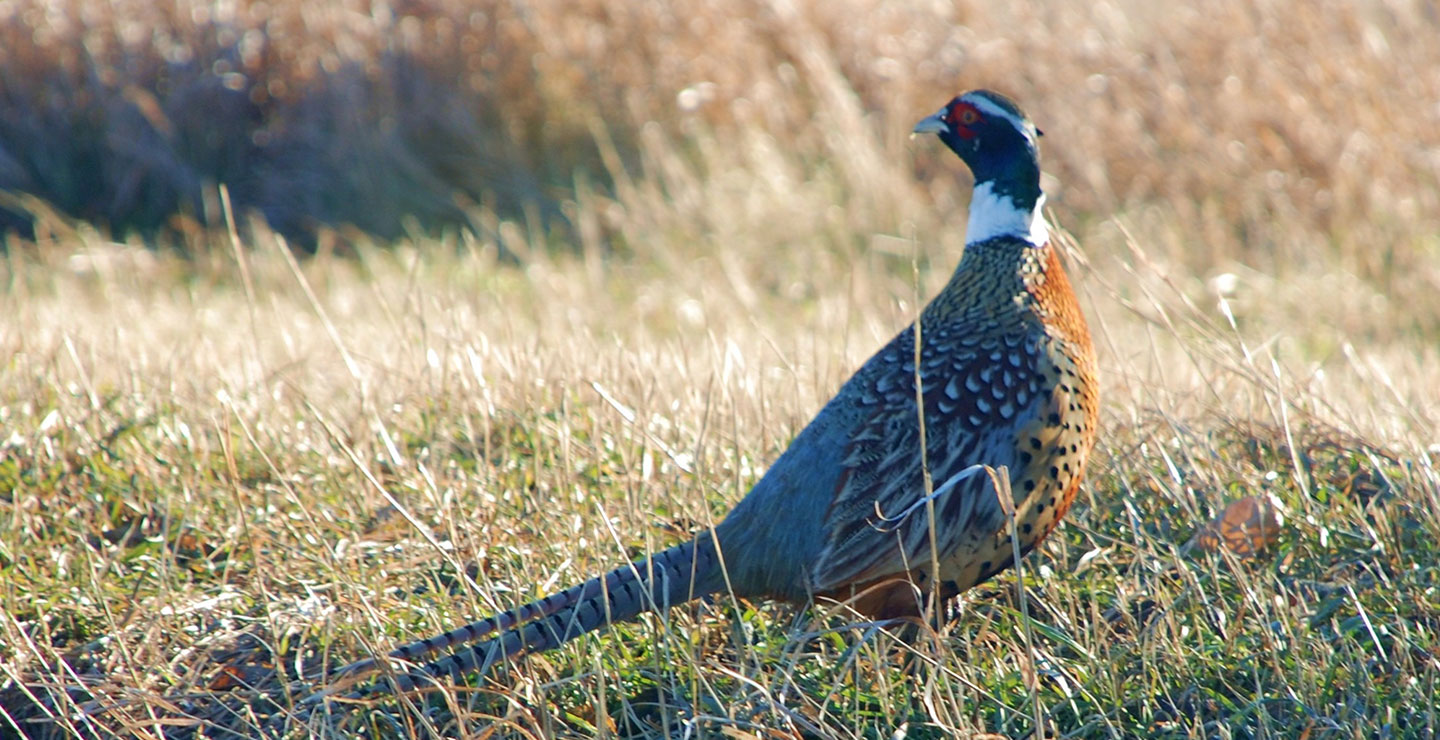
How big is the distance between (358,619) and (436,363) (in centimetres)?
133

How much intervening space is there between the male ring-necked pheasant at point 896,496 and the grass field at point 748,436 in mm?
97

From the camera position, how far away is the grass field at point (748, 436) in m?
2.49

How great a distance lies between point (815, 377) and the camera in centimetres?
366

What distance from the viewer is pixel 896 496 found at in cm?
261

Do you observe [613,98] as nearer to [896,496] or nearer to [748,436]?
[748,436]

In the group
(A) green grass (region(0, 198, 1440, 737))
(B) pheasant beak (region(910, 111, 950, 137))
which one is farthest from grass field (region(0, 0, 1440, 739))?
(B) pheasant beak (region(910, 111, 950, 137))

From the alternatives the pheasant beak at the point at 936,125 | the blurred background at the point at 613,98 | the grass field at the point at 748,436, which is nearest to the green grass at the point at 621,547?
the grass field at the point at 748,436

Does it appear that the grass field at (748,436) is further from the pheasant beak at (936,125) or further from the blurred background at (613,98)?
the pheasant beak at (936,125)

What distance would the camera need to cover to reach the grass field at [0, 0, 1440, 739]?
249cm

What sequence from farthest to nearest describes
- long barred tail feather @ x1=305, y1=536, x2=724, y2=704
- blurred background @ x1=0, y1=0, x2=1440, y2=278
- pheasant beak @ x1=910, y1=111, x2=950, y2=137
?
blurred background @ x1=0, y1=0, x2=1440, y2=278, pheasant beak @ x1=910, y1=111, x2=950, y2=137, long barred tail feather @ x1=305, y1=536, x2=724, y2=704

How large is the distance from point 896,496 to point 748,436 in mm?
910

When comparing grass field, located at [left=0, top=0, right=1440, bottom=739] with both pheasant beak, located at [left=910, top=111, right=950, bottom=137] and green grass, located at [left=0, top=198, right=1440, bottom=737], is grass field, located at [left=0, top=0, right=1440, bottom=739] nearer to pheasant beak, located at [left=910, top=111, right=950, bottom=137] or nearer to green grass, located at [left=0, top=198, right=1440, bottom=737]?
green grass, located at [left=0, top=198, right=1440, bottom=737]

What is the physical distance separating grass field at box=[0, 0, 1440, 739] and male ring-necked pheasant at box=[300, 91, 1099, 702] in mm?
97

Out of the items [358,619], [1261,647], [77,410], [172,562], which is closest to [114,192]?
[77,410]
